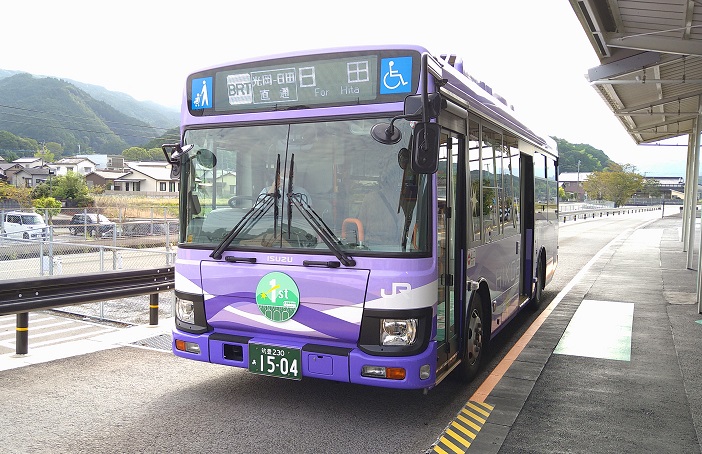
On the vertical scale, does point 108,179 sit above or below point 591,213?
above

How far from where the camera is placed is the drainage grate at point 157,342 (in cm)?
786

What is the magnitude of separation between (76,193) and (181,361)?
180 ft

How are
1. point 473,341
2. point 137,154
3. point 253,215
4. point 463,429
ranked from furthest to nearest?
point 137,154, point 473,341, point 253,215, point 463,429

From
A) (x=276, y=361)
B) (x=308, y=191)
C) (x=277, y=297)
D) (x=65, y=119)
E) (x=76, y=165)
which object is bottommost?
(x=276, y=361)

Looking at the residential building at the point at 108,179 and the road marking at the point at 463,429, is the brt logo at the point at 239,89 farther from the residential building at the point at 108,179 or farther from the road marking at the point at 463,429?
the residential building at the point at 108,179

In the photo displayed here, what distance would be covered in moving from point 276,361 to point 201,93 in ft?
8.35

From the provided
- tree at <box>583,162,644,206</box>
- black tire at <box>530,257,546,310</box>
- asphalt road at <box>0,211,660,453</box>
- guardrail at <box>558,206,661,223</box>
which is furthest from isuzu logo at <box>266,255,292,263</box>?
tree at <box>583,162,644,206</box>

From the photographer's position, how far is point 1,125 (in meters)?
155

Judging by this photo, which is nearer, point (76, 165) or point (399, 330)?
point (399, 330)

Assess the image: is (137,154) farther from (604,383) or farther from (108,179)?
(604,383)

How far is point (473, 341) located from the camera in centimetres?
658

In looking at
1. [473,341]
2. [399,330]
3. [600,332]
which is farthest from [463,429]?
[600,332]

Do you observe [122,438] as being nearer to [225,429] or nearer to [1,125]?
[225,429]

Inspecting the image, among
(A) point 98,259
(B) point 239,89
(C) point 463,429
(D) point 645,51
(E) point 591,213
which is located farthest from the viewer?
(E) point 591,213
